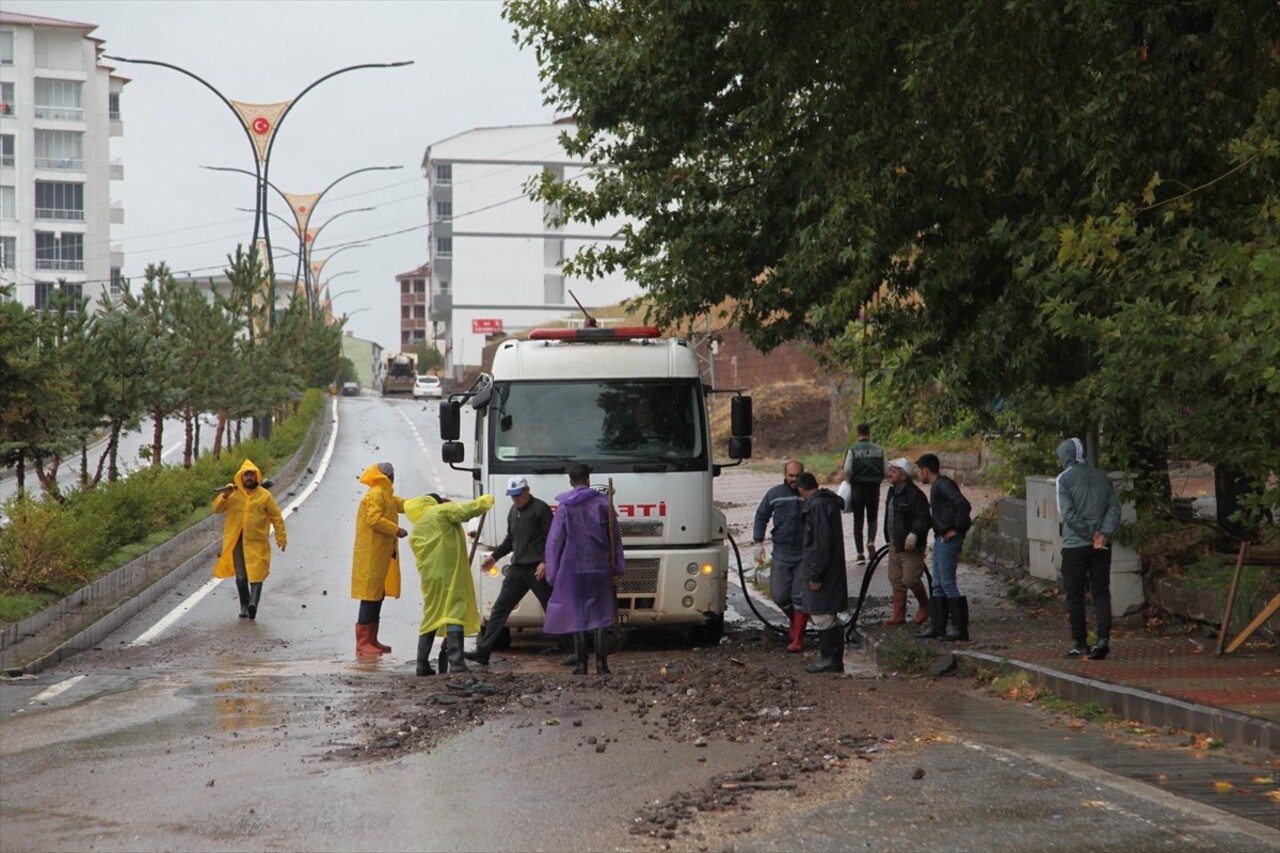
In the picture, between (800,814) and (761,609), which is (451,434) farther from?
(800,814)

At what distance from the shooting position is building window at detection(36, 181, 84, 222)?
99.2 metres

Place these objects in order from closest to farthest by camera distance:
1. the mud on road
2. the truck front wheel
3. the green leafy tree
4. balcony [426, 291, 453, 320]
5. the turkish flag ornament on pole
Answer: the mud on road
the green leafy tree
the truck front wheel
the turkish flag ornament on pole
balcony [426, 291, 453, 320]

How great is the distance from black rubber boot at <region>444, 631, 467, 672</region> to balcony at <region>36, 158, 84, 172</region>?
93.3 meters

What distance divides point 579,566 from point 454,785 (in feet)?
17.3

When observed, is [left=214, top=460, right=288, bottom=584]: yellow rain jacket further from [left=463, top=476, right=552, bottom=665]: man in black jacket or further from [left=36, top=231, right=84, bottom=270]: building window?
[left=36, top=231, right=84, bottom=270]: building window

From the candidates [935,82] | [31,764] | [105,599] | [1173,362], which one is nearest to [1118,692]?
[1173,362]

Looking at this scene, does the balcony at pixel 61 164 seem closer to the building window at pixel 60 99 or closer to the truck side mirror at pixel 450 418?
the building window at pixel 60 99

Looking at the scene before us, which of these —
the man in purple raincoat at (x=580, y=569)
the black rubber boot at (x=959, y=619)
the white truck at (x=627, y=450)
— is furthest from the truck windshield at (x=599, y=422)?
the black rubber boot at (x=959, y=619)

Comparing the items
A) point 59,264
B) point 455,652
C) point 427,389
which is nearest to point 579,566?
point 455,652

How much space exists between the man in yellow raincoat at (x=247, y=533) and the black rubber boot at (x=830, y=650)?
665cm

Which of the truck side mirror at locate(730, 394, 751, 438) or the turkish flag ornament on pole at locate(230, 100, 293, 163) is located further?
the turkish flag ornament on pole at locate(230, 100, 293, 163)

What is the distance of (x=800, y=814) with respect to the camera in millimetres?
7512

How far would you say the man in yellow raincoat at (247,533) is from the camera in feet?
58.1

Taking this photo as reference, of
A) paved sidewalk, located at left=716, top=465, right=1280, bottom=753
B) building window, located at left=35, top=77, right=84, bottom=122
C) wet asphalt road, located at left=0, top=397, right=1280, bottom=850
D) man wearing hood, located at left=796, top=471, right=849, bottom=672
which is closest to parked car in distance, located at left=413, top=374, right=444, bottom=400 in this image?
building window, located at left=35, top=77, right=84, bottom=122
